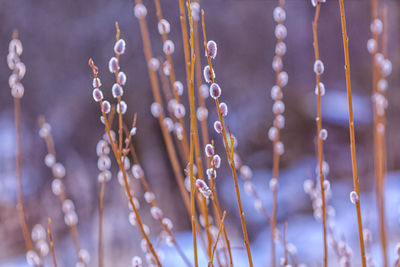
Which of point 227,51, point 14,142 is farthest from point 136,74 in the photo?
point 14,142

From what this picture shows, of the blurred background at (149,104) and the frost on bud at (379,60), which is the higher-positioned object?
the blurred background at (149,104)

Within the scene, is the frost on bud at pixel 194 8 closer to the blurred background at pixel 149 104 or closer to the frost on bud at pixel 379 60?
the frost on bud at pixel 379 60

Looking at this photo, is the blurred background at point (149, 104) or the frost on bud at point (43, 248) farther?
the blurred background at point (149, 104)

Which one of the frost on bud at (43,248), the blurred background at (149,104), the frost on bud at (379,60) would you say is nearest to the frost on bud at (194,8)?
the frost on bud at (379,60)

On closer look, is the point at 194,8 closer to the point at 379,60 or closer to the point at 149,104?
the point at 379,60

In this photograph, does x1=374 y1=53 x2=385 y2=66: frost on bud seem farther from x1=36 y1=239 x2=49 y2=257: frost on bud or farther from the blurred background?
the blurred background

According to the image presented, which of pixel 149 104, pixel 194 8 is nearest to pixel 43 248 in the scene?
pixel 194 8

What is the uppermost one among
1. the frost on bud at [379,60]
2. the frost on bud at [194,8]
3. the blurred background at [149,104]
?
the blurred background at [149,104]

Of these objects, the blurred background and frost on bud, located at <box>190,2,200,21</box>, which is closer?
frost on bud, located at <box>190,2,200,21</box>

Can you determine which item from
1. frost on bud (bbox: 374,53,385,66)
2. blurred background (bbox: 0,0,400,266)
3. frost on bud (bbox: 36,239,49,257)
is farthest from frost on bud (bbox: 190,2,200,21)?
blurred background (bbox: 0,0,400,266)
